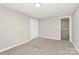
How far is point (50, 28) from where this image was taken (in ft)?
20.9

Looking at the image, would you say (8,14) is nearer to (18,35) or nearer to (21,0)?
(18,35)

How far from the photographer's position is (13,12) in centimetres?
364

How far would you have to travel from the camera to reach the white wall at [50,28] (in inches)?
229

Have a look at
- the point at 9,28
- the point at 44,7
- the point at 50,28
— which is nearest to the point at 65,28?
the point at 50,28

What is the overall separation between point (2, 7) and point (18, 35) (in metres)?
1.76

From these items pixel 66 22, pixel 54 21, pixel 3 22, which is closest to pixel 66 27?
pixel 66 22

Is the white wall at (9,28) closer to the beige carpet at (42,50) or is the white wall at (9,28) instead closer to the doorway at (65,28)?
the beige carpet at (42,50)

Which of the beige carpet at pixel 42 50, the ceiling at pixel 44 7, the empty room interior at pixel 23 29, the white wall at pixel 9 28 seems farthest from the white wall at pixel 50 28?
the white wall at pixel 9 28

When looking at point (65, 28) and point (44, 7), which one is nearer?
point (44, 7)

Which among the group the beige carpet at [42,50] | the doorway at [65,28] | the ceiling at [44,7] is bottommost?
the beige carpet at [42,50]

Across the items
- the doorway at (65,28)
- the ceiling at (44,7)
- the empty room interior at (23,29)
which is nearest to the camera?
the ceiling at (44,7)

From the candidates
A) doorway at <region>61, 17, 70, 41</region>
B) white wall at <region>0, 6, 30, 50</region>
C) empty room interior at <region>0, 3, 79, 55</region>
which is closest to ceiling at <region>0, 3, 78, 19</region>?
empty room interior at <region>0, 3, 79, 55</region>

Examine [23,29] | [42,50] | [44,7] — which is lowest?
[42,50]

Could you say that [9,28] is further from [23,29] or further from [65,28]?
[65,28]
